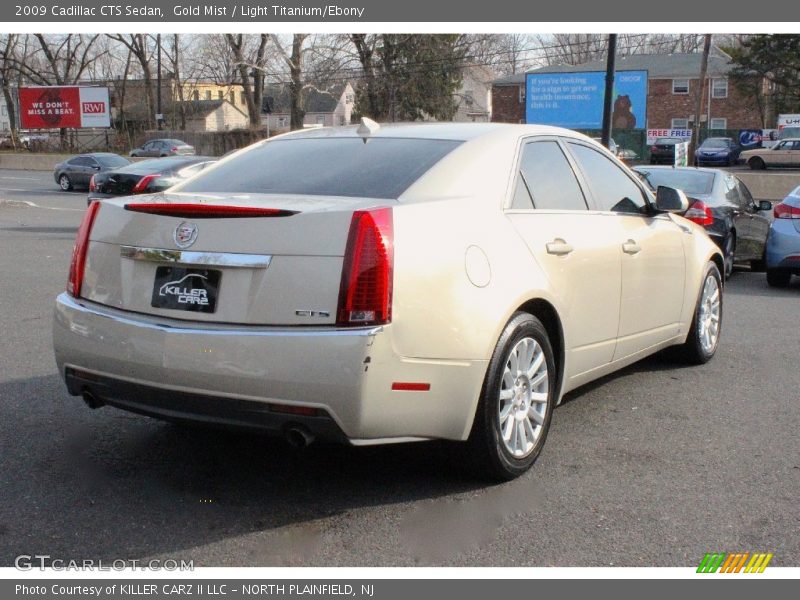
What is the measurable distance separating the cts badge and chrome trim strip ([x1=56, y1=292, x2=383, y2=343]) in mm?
323

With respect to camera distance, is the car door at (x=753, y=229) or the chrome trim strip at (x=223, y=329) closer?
the chrome trim strip at (x=223, y=329)

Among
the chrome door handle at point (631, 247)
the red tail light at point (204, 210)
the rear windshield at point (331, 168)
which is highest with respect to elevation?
the rear windshield at point (331, 168)

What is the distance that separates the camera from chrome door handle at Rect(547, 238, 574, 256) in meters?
4.82

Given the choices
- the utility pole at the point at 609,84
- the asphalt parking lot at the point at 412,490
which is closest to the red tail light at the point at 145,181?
the asphalt parking lot at the point at 412,490

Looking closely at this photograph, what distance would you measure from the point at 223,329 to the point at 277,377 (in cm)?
32

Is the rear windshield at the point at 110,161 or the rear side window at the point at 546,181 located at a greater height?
the rear side window at the point at 546,181

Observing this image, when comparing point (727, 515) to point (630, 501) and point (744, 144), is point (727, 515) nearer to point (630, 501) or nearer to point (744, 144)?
point (630, 501)

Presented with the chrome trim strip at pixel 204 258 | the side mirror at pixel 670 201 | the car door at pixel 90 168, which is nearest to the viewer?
the chrome trim strip at pixel 204 258

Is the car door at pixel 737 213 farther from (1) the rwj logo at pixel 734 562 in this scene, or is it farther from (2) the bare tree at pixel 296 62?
(2) the bare tree at pixel 296 62

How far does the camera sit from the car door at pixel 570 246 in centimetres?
480

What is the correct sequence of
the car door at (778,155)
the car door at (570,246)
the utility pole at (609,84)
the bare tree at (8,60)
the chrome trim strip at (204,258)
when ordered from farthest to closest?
1. the bare tree at (8,60)
2. the car door at (778,155)
3. the utility pole at (609,84)
4. the car door at (570,246)
5. the chrome trim strip at (204,258)

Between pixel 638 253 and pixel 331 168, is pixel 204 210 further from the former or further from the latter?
pixel 638 253

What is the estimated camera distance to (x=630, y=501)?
Result: 4.27 metres

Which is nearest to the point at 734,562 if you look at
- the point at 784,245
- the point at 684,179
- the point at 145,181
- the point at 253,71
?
the point at 784,245
